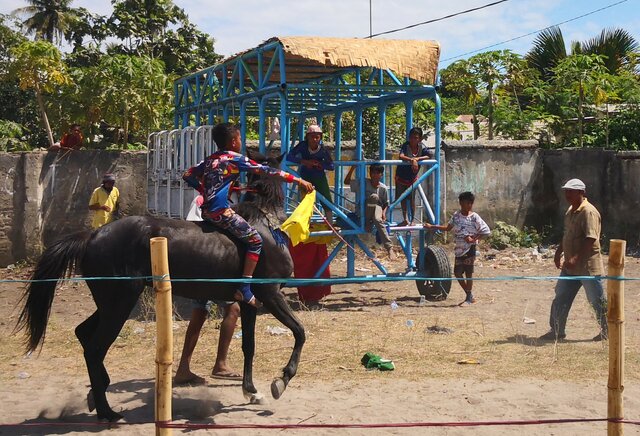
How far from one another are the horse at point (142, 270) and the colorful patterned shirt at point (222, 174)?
18cm

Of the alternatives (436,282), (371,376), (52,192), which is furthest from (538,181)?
(371,376)

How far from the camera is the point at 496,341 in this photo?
25.4ft

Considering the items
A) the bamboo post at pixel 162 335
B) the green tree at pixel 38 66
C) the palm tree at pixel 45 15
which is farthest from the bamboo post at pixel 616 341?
the palm tree at pixel 45 15

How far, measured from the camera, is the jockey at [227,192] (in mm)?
6062

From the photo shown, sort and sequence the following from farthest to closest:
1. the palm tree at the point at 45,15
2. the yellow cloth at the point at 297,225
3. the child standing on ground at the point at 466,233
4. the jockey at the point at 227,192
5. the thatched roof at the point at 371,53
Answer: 1. the palm tree at the point at 45,15
2. the child standing on ground at the point at 466,233
3. the thatched roof at the point at 371,53
4. the yellow cloth at the point at 297,225
5. the jockey at the point at 227,192

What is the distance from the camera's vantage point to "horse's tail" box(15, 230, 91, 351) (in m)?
5.52

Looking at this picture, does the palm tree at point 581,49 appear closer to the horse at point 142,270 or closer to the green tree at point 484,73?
the green tree at point 484,73

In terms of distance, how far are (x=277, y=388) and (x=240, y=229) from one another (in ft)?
4.04

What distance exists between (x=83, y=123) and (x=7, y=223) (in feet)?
16.6

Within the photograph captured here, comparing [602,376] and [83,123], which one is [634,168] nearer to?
[602,376]

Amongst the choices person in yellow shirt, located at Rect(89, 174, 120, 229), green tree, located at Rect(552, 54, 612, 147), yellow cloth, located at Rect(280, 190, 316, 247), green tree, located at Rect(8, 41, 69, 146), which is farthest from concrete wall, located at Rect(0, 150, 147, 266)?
green tree, located at Rect(552, 54, 612, 147)

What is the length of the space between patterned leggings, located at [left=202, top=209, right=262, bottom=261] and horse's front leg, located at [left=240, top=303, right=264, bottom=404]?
1.32ft

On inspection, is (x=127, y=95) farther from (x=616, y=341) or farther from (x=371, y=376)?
(x=616, y=341)

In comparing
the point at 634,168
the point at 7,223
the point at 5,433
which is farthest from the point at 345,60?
the point at 634,168
